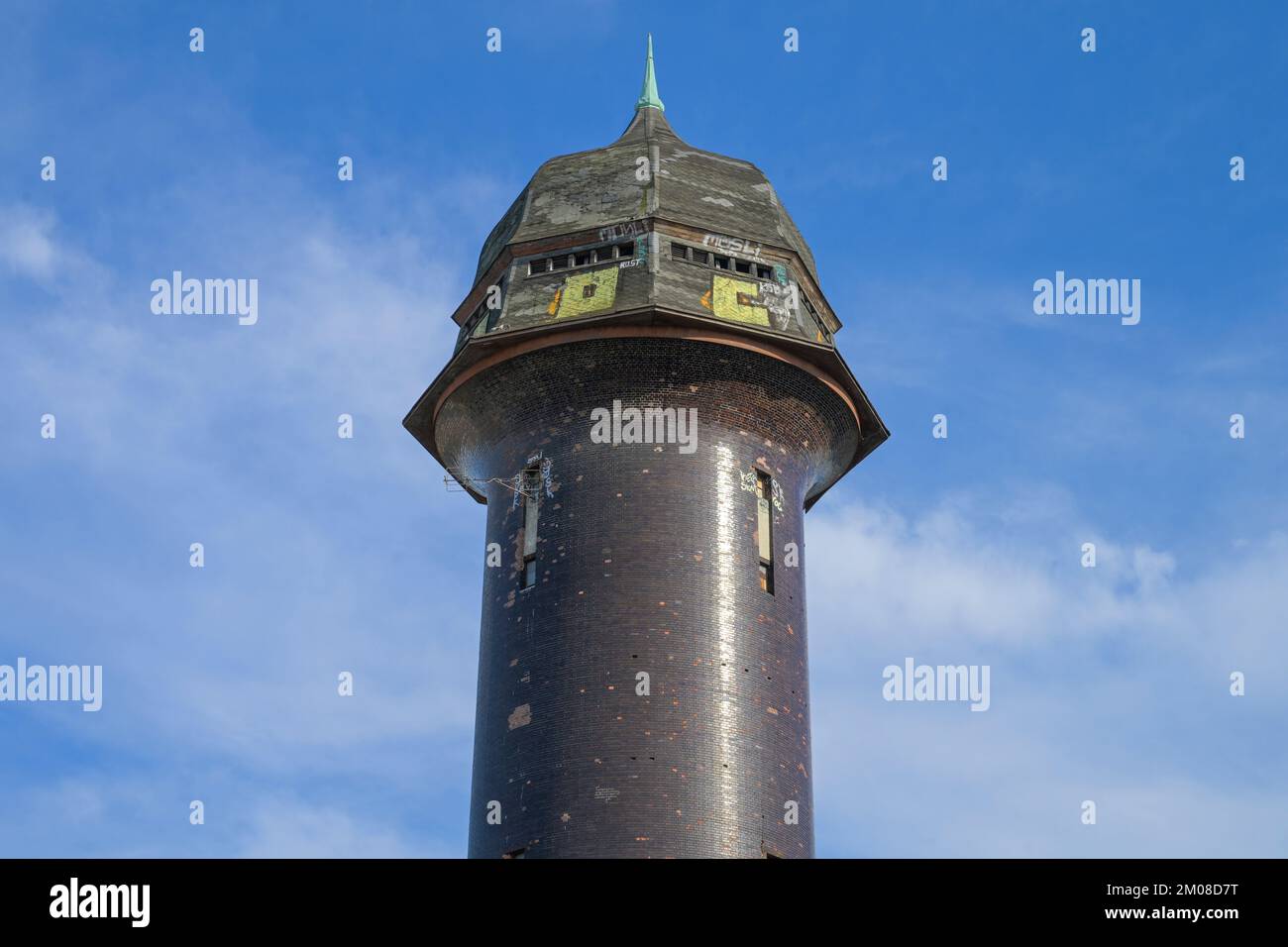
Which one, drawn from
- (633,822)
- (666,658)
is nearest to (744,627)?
(666,658)

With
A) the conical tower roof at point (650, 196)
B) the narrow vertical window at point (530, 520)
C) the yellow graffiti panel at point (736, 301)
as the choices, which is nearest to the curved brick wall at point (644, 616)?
the narrow vertical window at point (530, 520)

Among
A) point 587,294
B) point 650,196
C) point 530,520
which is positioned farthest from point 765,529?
point 650,196

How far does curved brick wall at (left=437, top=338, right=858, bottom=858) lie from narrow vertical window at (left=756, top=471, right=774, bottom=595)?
245 mm

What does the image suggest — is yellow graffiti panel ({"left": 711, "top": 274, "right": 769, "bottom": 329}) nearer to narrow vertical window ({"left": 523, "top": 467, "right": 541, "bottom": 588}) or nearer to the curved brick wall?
the curved brick wall

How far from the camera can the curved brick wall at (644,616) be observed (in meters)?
29.0

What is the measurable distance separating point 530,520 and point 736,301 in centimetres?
585

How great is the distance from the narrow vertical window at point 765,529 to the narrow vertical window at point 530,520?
4155mm

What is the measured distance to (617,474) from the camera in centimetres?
3159

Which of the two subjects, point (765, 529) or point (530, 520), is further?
point (765, 529)

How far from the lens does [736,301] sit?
109ft

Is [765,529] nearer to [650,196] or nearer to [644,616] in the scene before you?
[644,616]
